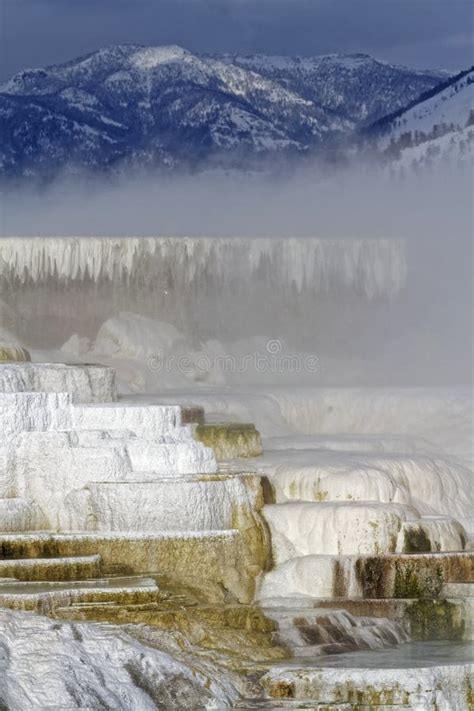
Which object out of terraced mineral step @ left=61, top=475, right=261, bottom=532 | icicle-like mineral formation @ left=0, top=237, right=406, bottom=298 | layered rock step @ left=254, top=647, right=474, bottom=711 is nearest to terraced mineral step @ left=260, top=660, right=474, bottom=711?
layered rock step @ left=254, top=647, right=474, bottom=711

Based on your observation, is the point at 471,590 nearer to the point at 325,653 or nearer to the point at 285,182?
the point at 325,653

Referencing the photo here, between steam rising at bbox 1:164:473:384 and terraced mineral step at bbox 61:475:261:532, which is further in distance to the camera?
steam rising at bbox 1:164:473:384

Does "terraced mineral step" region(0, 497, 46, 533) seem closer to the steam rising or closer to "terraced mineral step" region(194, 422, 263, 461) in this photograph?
"terraced mineral step" region(194, 422, 263, 461)

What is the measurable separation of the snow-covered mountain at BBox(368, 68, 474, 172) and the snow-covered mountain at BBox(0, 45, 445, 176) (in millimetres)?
3911

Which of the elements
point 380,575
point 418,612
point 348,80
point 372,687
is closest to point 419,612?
point 418,612

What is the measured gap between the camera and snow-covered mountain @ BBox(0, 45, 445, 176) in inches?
1941

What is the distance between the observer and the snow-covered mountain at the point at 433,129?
136 feet

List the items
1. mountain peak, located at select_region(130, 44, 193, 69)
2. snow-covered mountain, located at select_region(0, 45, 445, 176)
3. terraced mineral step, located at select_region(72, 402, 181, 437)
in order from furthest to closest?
1. mountain peak, located at select_region(130, 44, 193, 69)
2. snow-covered mountain, located at select_region(0, 45, 445, 176)
3. terraced mineral step, located at select_region(72, 402, 181, 437)

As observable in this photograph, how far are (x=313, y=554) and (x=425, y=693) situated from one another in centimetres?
471

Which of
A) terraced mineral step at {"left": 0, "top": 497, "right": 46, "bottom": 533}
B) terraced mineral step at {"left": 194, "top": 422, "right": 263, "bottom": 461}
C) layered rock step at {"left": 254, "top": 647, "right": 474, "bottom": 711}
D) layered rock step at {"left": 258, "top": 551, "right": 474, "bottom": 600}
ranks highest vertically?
terraced mineral step at {"left": 194, "top": 422, "right": 263, "bottom": 461}

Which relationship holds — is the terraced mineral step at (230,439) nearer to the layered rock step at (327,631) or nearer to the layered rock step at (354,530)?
the layered rock step at (354,530)

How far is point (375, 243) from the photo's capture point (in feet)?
101

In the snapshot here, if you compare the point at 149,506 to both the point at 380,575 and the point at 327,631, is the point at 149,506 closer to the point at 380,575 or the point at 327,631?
the point at 380,575

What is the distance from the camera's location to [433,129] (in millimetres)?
43625
